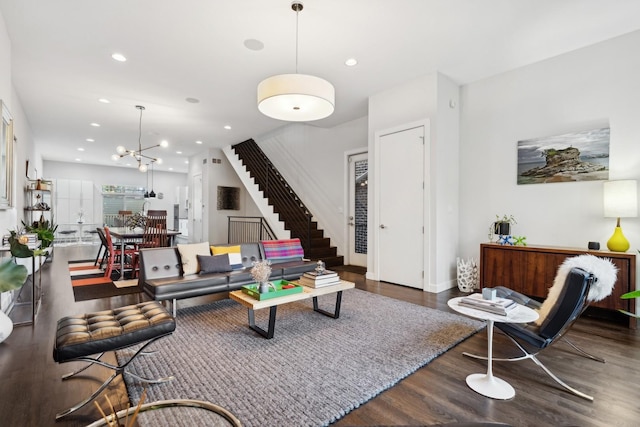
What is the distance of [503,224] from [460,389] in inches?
113

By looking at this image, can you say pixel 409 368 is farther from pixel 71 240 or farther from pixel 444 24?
pixel 71 240

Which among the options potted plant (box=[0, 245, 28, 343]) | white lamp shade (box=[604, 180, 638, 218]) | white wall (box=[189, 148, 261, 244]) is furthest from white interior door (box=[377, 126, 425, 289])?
white wall (box=[189, 148, 261, 244])

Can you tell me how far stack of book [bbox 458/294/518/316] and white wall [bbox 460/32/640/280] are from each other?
2604 mm

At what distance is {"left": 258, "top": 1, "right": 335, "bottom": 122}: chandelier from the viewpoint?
2771 mm

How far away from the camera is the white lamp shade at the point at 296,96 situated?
2.77 m

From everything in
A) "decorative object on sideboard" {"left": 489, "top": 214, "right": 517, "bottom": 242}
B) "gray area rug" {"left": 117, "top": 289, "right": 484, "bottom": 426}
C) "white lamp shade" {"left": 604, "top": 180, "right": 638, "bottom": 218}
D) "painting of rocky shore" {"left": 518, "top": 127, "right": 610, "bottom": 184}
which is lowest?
"gray area rug" {"left": 117, "top": 289, "right": 484, "bottom": 426}

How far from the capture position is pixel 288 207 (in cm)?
736

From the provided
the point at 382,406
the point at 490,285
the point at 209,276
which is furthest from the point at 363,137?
the point at 382,406

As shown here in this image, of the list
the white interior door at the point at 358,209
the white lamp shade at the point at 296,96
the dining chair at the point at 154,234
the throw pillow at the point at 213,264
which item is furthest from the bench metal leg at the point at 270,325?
the white interior door at the point at 358,209

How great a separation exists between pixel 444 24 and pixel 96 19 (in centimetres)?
379

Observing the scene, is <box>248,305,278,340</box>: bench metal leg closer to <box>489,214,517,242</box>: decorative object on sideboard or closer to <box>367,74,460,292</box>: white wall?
<box>367,74,460,292</box>: white wall

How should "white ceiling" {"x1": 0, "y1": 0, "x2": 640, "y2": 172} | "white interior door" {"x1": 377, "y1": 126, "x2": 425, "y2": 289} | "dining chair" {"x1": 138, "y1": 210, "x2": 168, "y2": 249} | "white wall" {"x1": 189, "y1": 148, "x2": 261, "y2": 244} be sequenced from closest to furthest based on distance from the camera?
"white ceiling" {"x1": 0, "y1": 0, "x2": 640, "y2": 172}
"white interior door" {"x1": 377, "y1": 126, "x2": 425, "y2": 289}
"dining chair" {"x1": 138, "y1": 210, "x2": 168, "y2": 249}
"white wall" {"x1": 189, "y1": 148, "x2": 261, "y2": 244}

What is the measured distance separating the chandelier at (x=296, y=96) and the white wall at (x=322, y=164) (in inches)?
132

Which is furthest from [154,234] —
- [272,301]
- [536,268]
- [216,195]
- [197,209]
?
[536,268]
